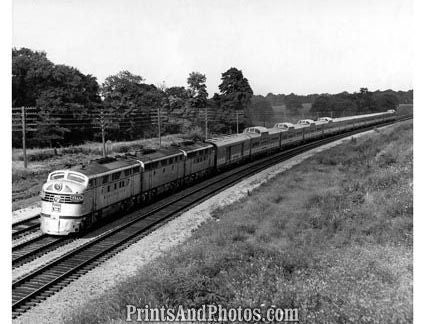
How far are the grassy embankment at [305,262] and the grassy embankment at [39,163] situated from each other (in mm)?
14488

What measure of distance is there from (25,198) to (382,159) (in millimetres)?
27456

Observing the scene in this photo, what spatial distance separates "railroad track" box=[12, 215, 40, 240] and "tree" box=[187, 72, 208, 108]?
66.0 m

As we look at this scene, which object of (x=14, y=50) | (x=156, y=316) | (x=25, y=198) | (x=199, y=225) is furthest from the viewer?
(x=14, y=50)

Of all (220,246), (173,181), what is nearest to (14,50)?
(173,181)

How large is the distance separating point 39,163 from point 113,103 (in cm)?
3249

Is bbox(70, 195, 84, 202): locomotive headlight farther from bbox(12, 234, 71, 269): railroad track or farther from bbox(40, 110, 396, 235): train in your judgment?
bbox(12, 234, 71, 269): railroad track

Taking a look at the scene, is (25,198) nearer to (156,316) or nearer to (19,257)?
(19,257)

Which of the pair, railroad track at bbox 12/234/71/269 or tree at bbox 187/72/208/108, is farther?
tree at bbox 187/72/208/108

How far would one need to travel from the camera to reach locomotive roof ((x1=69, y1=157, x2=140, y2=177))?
2365cm

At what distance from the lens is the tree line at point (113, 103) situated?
67188 mm

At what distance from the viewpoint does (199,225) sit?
2539 centimetres

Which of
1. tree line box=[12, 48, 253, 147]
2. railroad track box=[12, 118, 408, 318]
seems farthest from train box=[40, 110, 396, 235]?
tree line box=[12, 48, 253, 147]

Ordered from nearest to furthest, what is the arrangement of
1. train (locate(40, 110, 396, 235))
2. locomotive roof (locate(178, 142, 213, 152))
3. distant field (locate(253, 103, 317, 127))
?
train (locate(40, 110, 396, 235)) → locomotive roof (locate(178, 142, 213, 152)) → distant field (locate(253, 103, 317, 127))

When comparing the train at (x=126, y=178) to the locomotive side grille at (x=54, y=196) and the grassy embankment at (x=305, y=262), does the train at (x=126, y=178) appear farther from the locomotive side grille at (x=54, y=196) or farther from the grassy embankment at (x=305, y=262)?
the grassy embankment at (x=305, y=262)
